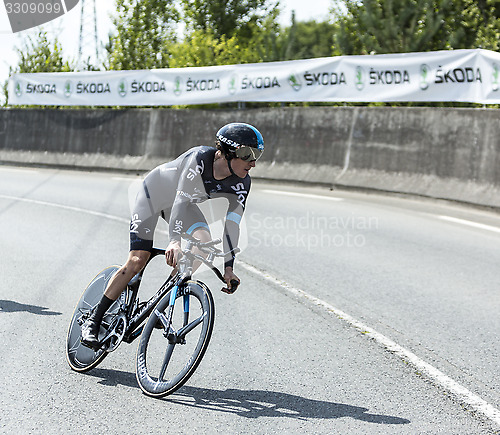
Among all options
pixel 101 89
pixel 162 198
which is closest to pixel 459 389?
pixel 162 198

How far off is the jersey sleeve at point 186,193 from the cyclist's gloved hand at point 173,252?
54mm

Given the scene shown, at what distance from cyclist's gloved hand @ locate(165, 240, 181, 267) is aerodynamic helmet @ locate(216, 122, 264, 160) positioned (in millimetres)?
616

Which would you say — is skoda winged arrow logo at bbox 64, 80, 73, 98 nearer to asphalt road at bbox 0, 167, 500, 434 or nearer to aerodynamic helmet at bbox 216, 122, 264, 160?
asphalt road at bbox 0, 167, 500, 434

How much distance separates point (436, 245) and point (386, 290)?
2.57 meters

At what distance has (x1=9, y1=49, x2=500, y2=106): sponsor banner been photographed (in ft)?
44.7

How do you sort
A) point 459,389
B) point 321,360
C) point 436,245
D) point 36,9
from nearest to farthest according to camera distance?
point 459,389
point 321,360
point 436,245
point 36,9

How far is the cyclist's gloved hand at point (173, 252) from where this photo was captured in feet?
14.1

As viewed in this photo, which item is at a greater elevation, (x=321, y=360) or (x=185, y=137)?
(x=185, y=137)

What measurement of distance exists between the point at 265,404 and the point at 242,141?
1522mm

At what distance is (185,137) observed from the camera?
1881 cm

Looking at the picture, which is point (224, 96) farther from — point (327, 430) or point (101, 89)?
point (327, 430)

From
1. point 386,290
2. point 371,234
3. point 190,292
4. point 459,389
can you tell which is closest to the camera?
point 190,292

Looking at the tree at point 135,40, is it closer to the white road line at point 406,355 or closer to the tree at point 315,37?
the white road line at point 406,355

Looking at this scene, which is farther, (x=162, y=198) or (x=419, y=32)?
(x=419, y=32)
